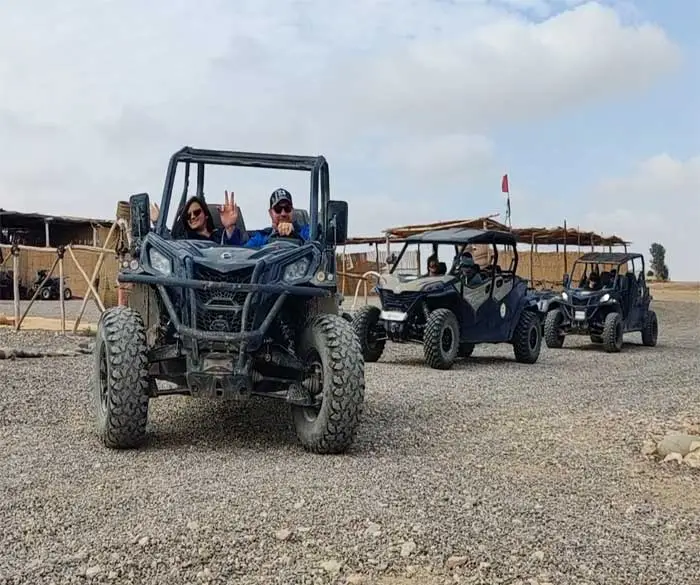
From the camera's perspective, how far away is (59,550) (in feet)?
11.3

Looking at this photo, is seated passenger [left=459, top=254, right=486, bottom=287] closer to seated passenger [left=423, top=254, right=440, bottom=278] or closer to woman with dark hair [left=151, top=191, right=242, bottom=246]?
seated passenger [left=423, top=254, right=440, bottom=278]

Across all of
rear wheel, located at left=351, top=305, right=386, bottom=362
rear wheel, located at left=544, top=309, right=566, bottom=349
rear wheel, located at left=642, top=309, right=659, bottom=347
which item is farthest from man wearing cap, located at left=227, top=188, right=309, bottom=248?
rear wheel, located at left=642, top=309, right=659, bottom=347

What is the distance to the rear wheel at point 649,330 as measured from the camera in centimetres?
1627

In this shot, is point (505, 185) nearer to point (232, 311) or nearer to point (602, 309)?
point (602, 309)

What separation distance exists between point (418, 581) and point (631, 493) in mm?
2016

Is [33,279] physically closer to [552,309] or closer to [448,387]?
[552,309]

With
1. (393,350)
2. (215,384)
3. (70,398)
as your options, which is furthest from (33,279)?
(215,384)

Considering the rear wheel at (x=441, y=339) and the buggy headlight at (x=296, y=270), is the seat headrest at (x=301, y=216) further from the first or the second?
the rear wheel at (x=441, y=339)

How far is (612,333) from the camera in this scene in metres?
14.6

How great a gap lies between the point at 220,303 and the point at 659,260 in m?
47.1

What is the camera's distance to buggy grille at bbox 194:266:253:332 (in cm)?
532

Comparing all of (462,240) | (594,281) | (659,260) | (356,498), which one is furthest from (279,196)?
(659,260)

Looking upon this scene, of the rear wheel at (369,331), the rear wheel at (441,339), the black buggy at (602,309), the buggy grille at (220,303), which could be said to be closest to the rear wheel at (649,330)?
the black buggy at (602,309)

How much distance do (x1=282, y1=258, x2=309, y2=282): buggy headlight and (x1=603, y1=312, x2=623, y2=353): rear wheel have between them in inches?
398
